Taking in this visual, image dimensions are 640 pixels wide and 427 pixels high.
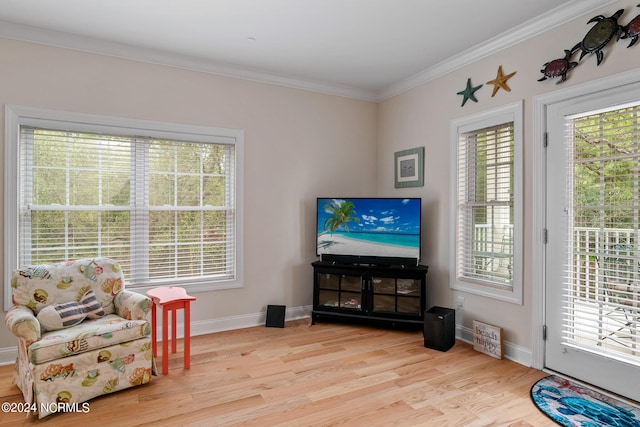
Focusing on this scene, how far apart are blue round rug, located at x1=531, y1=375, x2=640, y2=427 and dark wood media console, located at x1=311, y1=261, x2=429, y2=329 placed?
4.16ft

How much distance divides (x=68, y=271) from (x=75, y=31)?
1.94 meters

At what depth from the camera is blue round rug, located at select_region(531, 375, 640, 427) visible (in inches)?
84.6

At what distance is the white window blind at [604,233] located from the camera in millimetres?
2359

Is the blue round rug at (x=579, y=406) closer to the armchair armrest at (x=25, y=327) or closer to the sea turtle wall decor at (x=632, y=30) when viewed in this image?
the sea turtle wall decor at (x=632, y=30)

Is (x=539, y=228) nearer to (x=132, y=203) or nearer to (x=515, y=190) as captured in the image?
(x=515, y=190)

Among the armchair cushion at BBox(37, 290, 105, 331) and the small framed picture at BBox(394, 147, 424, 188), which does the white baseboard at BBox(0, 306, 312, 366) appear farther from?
the small framed picture at BBox(394, 147, 424, 188)

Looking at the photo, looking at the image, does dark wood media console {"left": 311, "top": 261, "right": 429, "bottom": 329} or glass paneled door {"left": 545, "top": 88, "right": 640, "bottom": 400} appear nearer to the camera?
glass paneled door {"left": 545, "top": 88, "right": 640, "bottom": 400}

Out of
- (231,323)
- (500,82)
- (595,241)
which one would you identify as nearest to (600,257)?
(595,241)

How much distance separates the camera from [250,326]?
3.90 m

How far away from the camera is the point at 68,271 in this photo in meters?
2.79

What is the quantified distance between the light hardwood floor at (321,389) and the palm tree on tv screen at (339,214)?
120 cm

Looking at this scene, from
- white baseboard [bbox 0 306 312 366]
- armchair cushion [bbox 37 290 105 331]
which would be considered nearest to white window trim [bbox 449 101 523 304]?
white baseboard [bbox 0 306 312 366]

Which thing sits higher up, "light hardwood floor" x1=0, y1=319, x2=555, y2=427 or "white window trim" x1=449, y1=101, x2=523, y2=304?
"white window trim" x1=449, y1=101, x2=523, y2=304

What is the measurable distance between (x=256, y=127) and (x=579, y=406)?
3501mm
